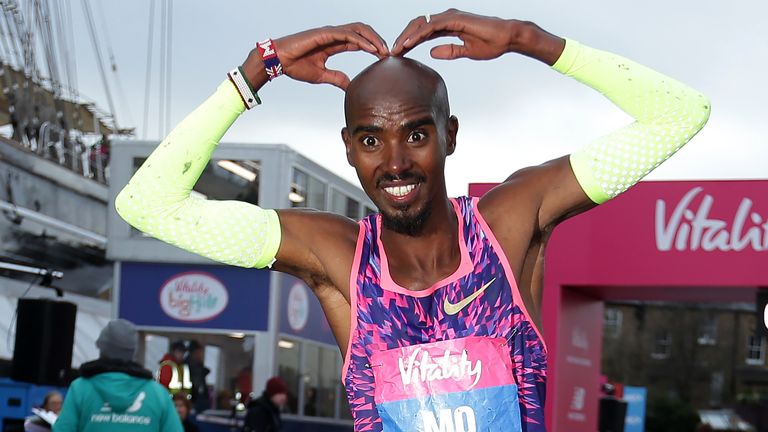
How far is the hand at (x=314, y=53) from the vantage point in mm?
2307

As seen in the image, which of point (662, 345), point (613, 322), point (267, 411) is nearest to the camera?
point (267, 411)

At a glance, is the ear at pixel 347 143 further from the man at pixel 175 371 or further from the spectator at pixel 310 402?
the spectator at pixel 310 402

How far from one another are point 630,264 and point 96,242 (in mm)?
13462

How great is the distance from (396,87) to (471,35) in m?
0.17

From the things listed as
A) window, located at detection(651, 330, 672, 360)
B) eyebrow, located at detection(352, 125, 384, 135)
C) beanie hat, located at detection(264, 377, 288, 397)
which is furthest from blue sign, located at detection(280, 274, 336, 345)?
window, located at detection(651, 330, 672, 360)

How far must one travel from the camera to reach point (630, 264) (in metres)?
8.88

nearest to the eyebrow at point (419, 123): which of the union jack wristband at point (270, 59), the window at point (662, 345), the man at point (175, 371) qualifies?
the union jack wristband at point (270, 59)

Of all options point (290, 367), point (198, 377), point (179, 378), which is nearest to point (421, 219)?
point (179, 378)

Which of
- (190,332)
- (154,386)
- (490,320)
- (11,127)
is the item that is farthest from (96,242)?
(490,320)

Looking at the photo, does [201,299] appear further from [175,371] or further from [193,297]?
[175,371]

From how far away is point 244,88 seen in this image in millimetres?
2447

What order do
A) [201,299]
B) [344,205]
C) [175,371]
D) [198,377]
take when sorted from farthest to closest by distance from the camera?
[344,205]
[201,299]
[198,377]
[175,371]

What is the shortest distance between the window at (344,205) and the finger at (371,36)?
12588 millimetres

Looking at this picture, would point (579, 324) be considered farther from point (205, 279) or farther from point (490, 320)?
point (490, 320)
